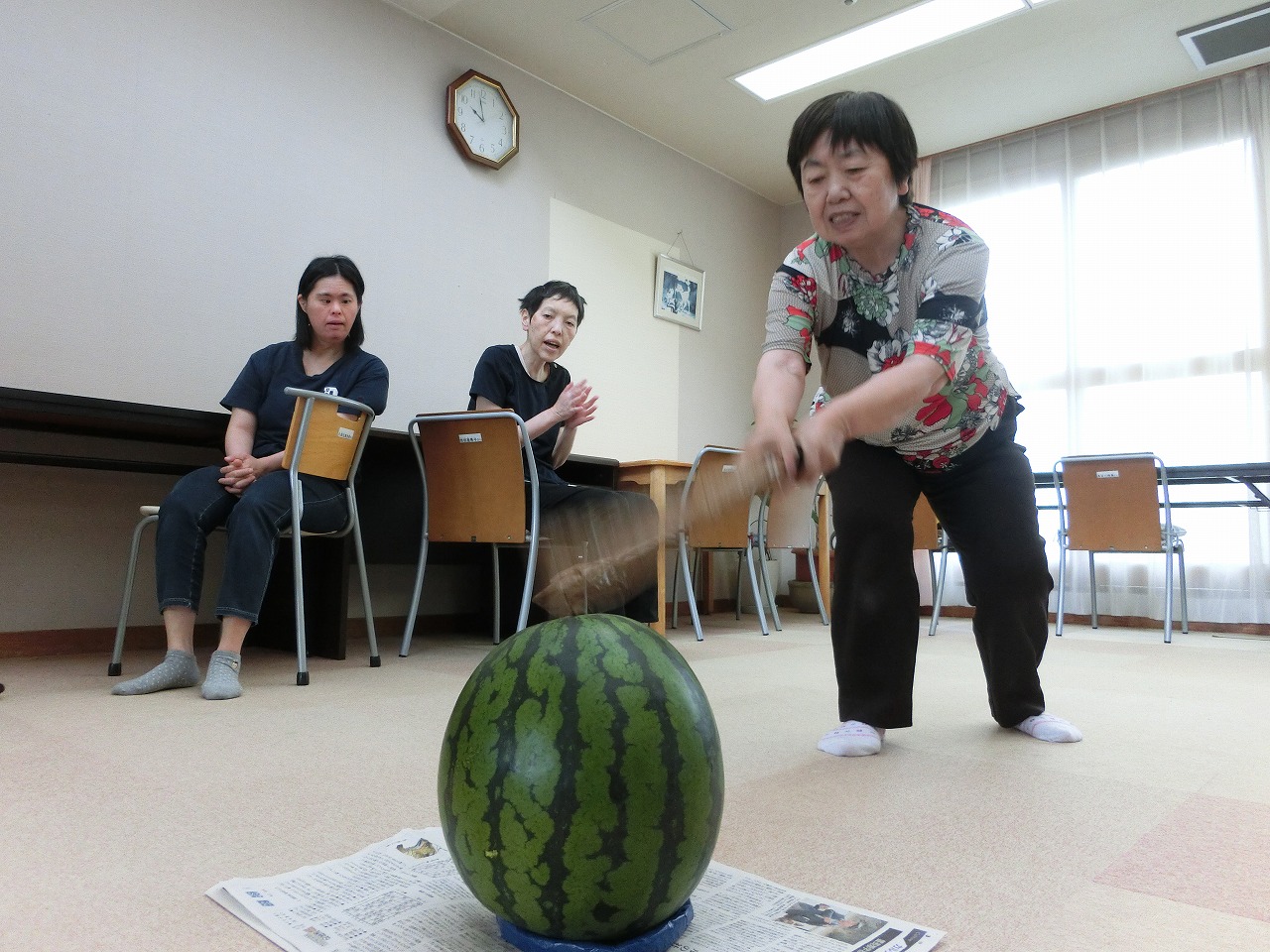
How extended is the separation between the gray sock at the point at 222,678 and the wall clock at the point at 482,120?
9.63ft

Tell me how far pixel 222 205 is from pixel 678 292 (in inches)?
113

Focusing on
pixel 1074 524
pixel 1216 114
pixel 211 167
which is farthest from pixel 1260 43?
pixel 211 167

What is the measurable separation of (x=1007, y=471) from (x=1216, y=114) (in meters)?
4.39

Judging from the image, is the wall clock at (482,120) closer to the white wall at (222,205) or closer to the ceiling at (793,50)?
the white wall at (222,205)

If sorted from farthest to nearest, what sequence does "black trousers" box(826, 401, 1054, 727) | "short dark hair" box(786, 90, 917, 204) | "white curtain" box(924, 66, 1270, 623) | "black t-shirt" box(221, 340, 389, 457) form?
"white curtain" box(924, 66, 1270, 623) → "black t-shirt" box(221, 340, 389, 457) → "black trousers" box(826, 401, 1054, 727) → "short dark hair" box(786, 90, 917, 204)

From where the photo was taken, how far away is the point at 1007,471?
1735mm

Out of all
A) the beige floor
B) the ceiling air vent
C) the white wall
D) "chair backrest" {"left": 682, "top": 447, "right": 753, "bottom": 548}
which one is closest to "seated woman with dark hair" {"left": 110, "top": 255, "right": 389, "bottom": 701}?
the beige floor

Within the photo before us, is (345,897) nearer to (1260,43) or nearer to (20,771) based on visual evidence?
(20,771)

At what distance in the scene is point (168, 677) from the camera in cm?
227

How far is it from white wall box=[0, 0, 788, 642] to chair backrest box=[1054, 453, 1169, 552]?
2469 millimetres

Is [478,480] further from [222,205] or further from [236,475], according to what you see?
[222,205]

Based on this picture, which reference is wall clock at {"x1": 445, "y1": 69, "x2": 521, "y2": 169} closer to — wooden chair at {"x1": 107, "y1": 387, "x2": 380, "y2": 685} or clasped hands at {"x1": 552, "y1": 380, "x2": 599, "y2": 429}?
clasped hands at {"x1": 552, "y1": 380, "x2": 599, "y2": 429}

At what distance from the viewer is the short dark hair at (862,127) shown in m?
1.43

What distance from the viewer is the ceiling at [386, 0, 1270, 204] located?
4121mm
